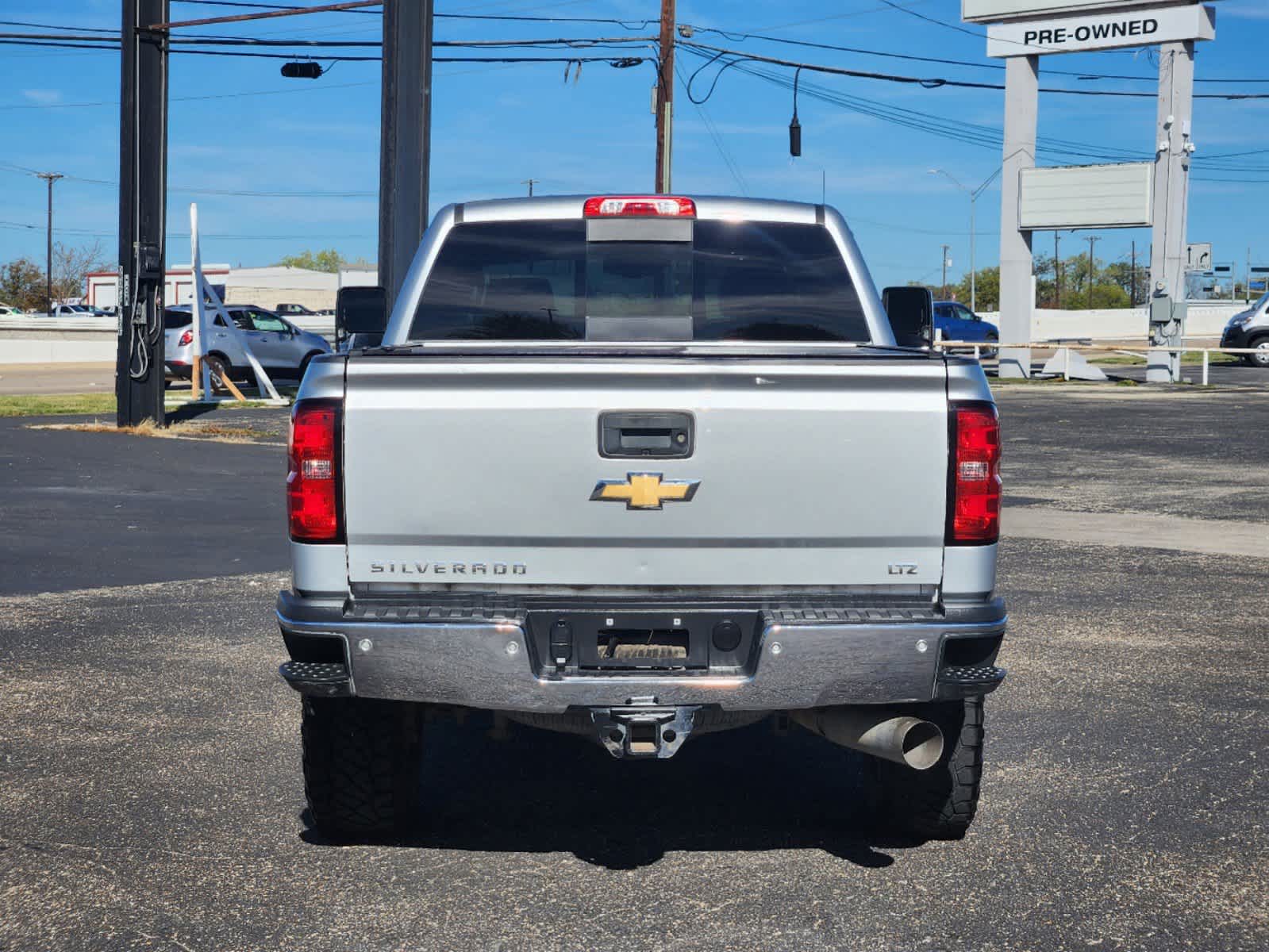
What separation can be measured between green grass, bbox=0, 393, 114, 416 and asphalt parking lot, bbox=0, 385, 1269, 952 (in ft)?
56.1

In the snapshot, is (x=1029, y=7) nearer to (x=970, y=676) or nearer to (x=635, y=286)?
(x=635, y=286)

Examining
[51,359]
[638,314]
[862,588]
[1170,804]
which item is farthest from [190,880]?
[51,359]

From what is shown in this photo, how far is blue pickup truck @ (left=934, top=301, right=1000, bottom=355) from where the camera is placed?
1886 inches

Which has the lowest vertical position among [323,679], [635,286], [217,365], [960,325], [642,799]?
[642,799]

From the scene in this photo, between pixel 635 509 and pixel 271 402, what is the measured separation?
24612 millimetres

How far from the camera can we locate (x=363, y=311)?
6.32 meters

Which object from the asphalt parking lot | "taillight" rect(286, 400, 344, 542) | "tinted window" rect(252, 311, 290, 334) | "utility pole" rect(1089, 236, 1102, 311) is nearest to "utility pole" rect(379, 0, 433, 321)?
the asphalt parking lot

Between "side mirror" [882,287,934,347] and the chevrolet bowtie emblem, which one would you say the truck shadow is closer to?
the chevrolet bowtie emblem

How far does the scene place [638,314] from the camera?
6.02 metres

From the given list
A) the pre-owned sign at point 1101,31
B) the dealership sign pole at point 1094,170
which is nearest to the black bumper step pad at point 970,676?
the dealership sign pole at point 1094,170

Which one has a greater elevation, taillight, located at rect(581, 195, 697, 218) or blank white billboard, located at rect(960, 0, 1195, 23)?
blank white billboard, located at rect(960, 0, 1195, 23)

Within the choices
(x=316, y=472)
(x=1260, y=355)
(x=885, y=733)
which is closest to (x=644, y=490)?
(x=316, y=472)

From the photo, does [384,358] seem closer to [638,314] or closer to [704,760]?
[638,314]

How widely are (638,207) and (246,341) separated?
24.7 m
